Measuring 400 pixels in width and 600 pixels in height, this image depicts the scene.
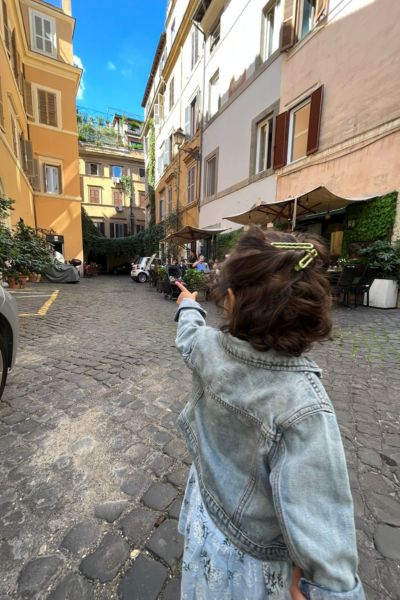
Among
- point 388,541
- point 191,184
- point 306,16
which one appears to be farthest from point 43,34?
point 388,541

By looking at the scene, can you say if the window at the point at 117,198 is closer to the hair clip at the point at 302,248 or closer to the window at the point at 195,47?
the window at the point at 195,47

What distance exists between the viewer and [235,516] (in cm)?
76

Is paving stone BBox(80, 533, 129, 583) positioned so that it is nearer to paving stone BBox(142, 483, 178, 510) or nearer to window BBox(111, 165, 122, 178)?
paving stone BBox(142, 483, 178, 510)

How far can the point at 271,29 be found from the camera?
10039mm

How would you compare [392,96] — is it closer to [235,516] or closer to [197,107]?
[235,516]

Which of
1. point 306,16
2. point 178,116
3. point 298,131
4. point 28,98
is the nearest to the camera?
point 306,16

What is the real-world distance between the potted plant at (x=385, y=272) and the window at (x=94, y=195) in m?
28.6

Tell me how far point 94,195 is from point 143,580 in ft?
107

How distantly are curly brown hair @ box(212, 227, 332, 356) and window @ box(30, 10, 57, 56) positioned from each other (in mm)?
20781

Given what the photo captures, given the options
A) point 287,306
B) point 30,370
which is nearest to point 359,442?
point 287,306

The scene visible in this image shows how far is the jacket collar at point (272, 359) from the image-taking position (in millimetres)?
657

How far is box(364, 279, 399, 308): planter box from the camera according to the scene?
6.63 m

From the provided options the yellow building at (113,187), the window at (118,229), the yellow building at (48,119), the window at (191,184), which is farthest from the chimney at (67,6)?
the window at (118,229)

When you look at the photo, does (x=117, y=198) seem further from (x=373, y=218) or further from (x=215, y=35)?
(x=373, y=218)
